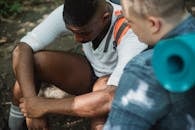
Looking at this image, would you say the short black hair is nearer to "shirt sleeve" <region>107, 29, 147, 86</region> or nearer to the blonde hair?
"shirt sleeve" <region>107, 29, 147, 86</region>

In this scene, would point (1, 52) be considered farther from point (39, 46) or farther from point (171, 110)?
point (171, 110)

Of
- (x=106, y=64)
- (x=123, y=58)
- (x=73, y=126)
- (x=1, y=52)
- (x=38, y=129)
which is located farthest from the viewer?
(x=1, y=52)

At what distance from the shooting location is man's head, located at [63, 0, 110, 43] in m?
2.81

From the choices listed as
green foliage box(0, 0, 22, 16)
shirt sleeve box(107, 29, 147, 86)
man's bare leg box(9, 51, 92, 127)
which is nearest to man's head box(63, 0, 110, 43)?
shirt sleeve box(107, 29, 147, 86)

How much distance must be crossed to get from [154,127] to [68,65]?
4.39 feet

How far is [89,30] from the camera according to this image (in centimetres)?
288

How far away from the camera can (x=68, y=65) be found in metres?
3.20

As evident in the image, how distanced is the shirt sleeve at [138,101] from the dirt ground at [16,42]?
5.60 feet

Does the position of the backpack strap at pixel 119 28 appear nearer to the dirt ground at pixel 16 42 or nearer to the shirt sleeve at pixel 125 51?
the shirt sleeve at pixel 125 51

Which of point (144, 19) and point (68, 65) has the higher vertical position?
point (144, 19)

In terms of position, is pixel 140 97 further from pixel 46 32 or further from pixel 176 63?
pixel 46 32

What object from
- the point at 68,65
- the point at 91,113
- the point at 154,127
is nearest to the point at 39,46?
the point at 68,65

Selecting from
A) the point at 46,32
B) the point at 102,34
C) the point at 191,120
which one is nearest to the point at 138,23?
the point at 191,120

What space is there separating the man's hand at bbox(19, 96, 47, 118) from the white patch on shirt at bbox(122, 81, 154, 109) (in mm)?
1005
